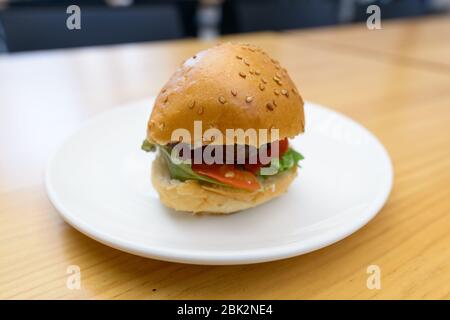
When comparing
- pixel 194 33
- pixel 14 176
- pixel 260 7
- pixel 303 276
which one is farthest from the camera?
pixel 194 33

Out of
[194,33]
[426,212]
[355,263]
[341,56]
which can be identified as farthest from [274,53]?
[194,33]

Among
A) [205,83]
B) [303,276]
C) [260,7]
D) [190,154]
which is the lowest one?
[303,276]

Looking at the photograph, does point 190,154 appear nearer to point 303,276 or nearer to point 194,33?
point 303,276

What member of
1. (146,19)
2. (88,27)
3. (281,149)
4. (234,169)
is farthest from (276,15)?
(234,169)

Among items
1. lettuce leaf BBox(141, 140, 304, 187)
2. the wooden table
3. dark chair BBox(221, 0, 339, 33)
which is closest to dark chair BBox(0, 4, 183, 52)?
the wooden table

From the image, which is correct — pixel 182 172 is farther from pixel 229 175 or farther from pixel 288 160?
pixel 288 160

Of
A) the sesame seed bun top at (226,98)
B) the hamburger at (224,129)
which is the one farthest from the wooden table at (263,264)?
the sesame seed bun top at (226,98)

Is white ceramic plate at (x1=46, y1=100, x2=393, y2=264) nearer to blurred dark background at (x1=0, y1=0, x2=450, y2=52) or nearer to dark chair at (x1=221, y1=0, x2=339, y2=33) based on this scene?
blurred dark background at (x1=0, y1=0, x2=450, y2=52)
